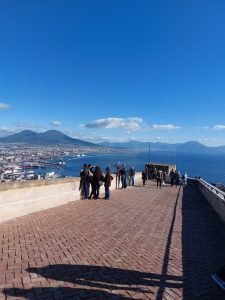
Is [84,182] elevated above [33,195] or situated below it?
above

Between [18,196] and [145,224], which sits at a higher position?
[18,196]

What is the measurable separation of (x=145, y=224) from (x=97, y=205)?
356cm

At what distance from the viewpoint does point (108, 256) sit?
21.0 feet

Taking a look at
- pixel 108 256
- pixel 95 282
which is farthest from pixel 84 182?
pixel 95 282

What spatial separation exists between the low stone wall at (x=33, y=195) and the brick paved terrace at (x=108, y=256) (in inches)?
13.3

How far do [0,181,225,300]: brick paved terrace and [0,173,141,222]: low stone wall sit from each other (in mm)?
338

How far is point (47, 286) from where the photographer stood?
4.75 m

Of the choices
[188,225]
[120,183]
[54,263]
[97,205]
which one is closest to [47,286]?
[54,263]

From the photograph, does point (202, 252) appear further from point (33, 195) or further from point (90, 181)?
point (90, 181)

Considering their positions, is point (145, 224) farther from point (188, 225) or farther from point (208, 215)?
point (208, 215)

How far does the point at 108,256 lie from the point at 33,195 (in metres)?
5.08

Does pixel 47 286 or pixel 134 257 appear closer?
pixel 47 286

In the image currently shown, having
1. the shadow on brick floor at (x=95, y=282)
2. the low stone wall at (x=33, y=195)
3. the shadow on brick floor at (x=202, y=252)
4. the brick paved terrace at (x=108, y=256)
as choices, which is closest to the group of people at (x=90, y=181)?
the low stone wall at (x=33, y=195)

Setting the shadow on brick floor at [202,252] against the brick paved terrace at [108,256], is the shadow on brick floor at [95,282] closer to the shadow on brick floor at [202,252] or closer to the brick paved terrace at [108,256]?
the brick paved terrace at [108,256]
